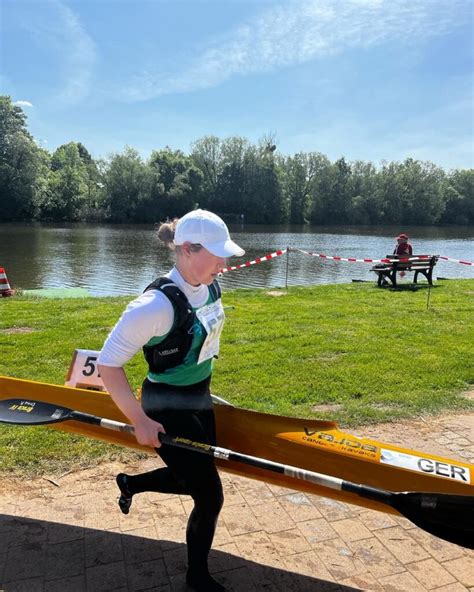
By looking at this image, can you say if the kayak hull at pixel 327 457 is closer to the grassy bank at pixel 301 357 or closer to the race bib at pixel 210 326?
→ the race bib at pixel 210 326

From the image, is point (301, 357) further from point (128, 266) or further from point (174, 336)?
point (128, 266)

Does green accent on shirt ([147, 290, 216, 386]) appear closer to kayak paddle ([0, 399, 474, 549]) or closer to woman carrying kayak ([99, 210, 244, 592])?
woman carrying kayak ([99, 210, 244, 592])

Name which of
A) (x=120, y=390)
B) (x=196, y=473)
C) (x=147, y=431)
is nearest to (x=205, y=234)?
(x=120, y=390)

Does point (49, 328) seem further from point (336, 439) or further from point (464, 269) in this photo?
point (464, 269)

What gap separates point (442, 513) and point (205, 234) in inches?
70.3

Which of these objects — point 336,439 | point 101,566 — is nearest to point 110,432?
point 101,566

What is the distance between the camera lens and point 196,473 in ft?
7.79

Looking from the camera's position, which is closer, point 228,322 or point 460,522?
point 460,522

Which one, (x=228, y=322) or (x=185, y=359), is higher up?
(x=185, y=359)

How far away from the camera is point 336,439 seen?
2.74m

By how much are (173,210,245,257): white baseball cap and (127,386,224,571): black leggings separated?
0.88 m

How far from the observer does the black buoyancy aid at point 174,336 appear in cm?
225

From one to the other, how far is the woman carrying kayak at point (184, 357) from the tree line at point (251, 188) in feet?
222

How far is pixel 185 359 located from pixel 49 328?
6789 millimetres
